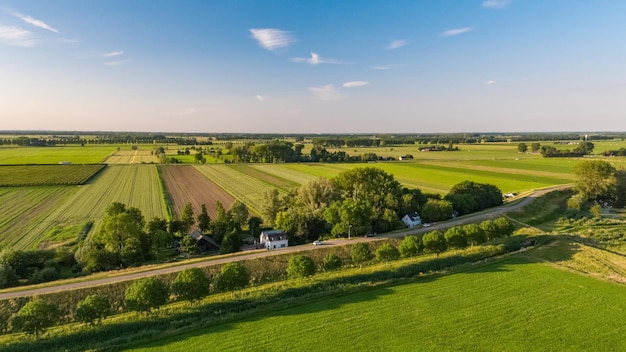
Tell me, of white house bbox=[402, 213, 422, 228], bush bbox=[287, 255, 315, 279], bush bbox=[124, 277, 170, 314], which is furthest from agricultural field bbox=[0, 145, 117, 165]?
bush bbox=[287, 255, 315, 279]

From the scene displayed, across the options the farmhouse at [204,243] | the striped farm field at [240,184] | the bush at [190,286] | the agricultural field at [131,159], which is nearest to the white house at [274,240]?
the farmhouse at [204,243]

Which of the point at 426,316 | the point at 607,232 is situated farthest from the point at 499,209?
the point at 426,316

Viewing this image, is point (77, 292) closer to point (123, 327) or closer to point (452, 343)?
point (123, 327)

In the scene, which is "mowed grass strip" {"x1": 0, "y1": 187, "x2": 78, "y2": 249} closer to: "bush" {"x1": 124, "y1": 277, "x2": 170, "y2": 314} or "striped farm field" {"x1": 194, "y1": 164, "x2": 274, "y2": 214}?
"bush" {"x1": 124, "y1": 277, "x2": 170, "y2": 314}

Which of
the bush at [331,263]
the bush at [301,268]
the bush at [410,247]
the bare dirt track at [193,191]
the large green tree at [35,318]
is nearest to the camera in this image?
the large green tree at [35,318]

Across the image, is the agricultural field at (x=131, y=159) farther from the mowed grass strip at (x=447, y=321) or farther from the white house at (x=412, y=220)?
the mowed grass strip at (x=447, y=321)

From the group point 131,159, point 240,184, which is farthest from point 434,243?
point 131,159
